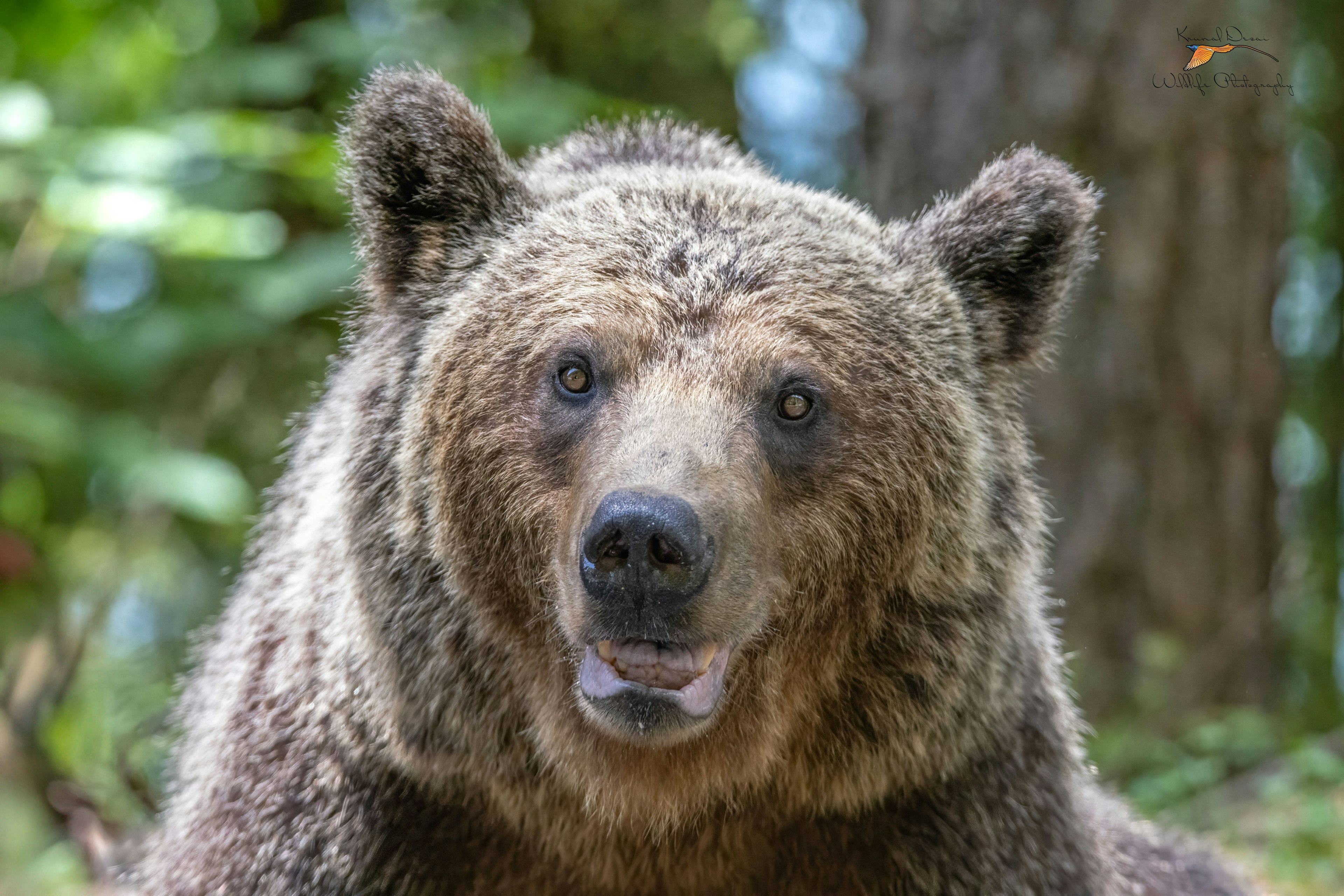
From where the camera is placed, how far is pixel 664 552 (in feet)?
10.4

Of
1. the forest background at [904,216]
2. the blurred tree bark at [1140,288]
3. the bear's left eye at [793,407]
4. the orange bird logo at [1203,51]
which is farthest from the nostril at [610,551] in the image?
the orange bird logo at [1203,51]

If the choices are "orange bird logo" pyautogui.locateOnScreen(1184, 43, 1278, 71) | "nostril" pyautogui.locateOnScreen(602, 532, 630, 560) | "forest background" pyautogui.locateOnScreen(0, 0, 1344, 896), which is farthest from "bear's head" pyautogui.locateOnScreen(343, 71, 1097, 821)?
"orange bird logo" pyautogui.locateOnScreen(1184, 43, 1278, 71)

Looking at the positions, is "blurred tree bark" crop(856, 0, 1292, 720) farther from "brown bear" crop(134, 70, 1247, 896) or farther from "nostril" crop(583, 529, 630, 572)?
"nostril" crop(583, 529, 630, 572)

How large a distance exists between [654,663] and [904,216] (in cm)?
453

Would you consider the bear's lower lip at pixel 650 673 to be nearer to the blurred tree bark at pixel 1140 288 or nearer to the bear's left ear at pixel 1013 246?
the bear's left ear at pixel 1013 246

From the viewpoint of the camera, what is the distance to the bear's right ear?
4.14 meters

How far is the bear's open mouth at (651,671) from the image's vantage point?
11.2ft

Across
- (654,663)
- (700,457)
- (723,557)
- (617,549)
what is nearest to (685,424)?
(700,457)

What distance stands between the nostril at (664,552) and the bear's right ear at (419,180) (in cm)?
149

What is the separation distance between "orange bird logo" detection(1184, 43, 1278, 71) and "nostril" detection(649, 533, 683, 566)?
547 cm

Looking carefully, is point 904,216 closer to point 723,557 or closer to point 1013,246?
point 1013,246

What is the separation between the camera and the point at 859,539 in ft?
12.7

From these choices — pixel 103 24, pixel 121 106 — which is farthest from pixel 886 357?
pixel 121 106

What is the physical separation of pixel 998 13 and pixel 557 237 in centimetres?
419
